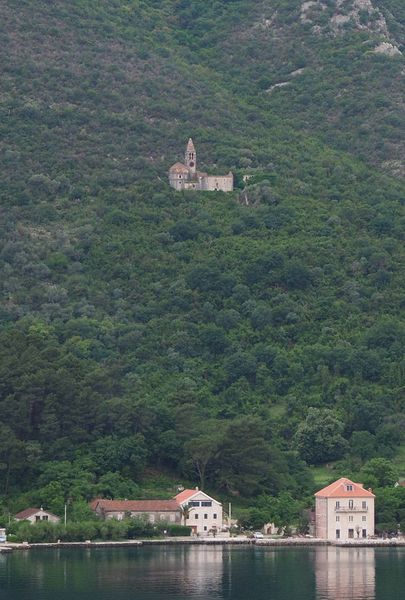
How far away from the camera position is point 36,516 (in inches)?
5379

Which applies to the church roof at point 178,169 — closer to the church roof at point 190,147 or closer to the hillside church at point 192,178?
the hillside church at point 192,178

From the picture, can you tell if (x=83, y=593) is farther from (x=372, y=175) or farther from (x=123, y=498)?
(x=372, y=175)

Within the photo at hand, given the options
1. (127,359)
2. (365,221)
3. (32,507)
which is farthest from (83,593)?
(365,221)

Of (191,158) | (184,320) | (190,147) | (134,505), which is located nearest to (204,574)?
(134,505)

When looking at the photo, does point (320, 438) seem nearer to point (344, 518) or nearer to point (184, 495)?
point (344, 518)

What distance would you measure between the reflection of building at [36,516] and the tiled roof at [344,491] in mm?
16748

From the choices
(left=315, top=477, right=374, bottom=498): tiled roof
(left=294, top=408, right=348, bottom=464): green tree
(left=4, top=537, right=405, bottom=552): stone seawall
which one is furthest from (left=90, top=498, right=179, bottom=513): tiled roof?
(left=294, top=408, right=348, bottom=464): green tree

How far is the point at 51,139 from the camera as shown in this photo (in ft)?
646

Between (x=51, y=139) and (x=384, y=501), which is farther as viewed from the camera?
(x=51, y=139)

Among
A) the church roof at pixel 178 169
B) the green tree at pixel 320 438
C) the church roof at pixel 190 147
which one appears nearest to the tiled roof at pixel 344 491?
the green tree at pixel 320 438

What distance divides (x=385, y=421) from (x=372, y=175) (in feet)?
158

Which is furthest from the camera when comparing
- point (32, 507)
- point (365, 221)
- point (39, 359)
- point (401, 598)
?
point (365, 221)

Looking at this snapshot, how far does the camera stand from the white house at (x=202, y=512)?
139 m

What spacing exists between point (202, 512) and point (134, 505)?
447 cm
